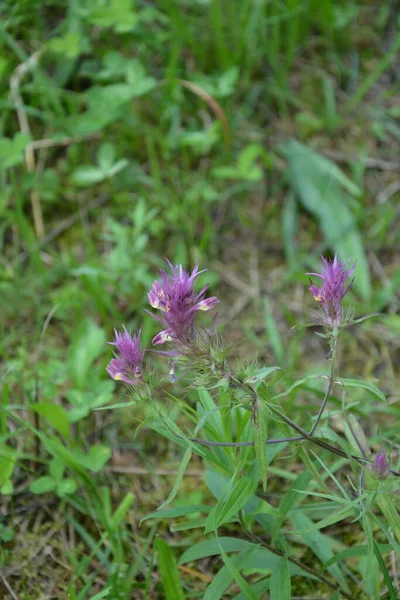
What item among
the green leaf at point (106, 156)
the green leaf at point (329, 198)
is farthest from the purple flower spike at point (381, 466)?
the green leaf at point (106, 156)

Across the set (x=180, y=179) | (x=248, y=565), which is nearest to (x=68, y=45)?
(x=180, y=179)

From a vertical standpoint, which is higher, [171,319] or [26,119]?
[171,319]

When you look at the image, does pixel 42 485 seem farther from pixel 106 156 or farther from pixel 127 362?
pixel 106 156

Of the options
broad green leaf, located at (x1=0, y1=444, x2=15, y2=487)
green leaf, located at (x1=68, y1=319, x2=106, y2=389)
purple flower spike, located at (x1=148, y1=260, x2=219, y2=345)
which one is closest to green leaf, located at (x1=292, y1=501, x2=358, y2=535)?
purple flower spike, located at (x1=148, y1=260, x2=219, y2=345)

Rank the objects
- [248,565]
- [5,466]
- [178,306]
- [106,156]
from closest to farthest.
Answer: [178,306], [248,565], [5,466], [106,156]

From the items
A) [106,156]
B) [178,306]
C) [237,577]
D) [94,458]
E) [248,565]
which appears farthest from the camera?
[106,156]

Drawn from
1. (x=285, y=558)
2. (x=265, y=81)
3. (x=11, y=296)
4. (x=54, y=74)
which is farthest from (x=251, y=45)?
(x=285, y=558)
